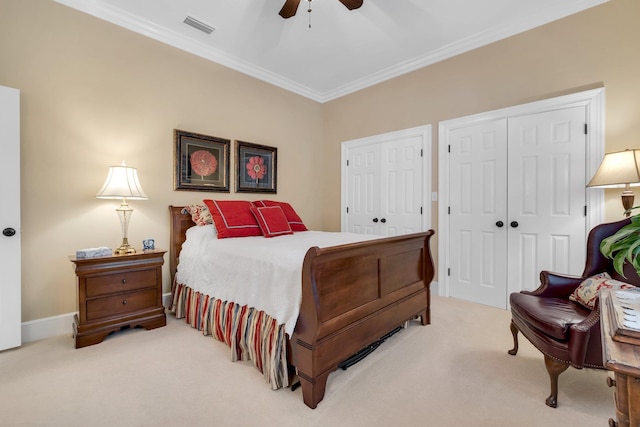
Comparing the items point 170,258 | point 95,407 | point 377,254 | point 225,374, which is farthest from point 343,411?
point 170,258

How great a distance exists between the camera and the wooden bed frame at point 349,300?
1.64 m

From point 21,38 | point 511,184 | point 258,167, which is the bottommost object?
point 511,184

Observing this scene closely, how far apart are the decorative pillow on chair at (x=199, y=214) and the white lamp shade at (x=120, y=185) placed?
1.99ft

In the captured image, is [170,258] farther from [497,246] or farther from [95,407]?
[497,246]

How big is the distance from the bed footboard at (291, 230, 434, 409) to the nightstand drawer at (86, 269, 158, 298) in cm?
170

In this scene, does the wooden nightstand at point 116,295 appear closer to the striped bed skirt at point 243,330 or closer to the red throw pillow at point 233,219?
the striped bed skirt at point 243,330

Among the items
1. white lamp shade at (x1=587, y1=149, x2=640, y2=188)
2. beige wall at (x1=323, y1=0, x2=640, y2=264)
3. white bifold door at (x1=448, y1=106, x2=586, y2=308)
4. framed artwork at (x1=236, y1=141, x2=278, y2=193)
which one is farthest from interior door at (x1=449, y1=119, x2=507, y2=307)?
framed artwork at (x1=236, y1=141, x2=278, y2=193)

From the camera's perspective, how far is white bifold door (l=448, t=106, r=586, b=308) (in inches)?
109

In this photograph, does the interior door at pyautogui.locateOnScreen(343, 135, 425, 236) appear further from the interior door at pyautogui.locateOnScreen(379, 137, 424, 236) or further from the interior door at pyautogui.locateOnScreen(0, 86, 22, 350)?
the interior door at pyautogui.locateOnScreen(0, 86, 22, 350)

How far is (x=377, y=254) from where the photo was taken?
217 cm

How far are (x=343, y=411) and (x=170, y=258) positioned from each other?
2466mm

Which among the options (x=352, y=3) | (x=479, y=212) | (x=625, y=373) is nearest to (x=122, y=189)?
(x=352, y=3)

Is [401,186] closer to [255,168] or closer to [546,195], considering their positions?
[546,195]

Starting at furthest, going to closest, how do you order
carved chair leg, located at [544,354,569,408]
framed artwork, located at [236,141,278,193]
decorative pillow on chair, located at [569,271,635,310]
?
1. framed artwork, located at [236,141,278,193]
2. decorative pillow on chair, located at [569,271,635,310]
3. carved chair leg, located at [544,354,569,408]
